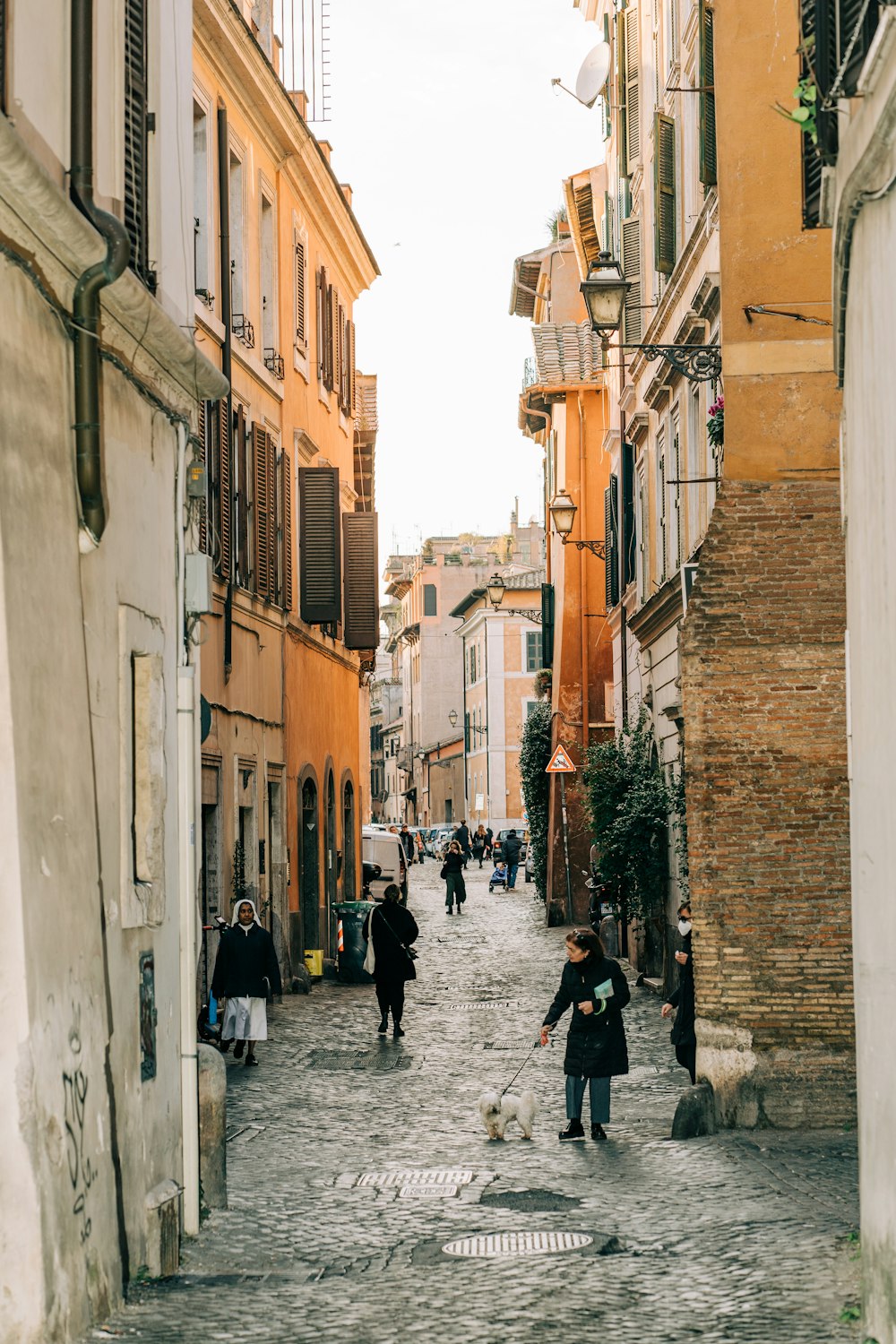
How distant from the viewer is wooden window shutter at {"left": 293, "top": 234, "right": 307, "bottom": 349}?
2689 cm

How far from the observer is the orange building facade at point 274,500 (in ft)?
69.3

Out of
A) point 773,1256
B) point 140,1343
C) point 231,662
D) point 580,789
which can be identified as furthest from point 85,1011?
point 580,789

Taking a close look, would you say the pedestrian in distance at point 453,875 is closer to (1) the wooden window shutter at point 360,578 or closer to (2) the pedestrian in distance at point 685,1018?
(1) the wooden window shutter at point 360,578

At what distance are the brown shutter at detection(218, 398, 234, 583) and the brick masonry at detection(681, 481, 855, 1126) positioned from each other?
7.96 m

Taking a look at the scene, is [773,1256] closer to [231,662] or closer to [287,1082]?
[287,1082]

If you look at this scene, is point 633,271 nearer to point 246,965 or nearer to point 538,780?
point 246,965

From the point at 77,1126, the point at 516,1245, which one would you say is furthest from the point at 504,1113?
the point at 77,1126

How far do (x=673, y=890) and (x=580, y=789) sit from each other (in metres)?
14.0

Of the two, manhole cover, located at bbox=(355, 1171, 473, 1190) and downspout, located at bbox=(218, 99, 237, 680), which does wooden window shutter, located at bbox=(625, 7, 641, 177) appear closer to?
downspout, located at bbox=(218, 99, 237, 680)

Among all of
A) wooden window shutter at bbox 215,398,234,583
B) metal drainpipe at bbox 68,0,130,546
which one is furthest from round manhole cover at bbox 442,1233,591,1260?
wooden window shutter at bbox 215,398,234,583

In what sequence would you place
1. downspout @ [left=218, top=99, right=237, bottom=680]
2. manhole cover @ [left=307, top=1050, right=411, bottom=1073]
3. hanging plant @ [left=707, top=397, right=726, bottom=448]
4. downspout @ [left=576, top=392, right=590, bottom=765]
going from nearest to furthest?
hanging plant @ [left=707, top=397, right=726, bottom=448]
manhole cover @ [left=307, top=1050, right=411, bottom=1073]
downspout @ [left=218, top=99, right=237, bottom=680]
downspout @ [left=576, top=392, right=590, bottom=765]

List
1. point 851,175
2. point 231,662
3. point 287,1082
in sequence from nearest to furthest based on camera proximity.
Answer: point 851,175 < point 287,1082 < point 231,662

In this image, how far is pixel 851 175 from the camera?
7332 millimetres

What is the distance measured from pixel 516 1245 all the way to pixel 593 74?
858 inches
